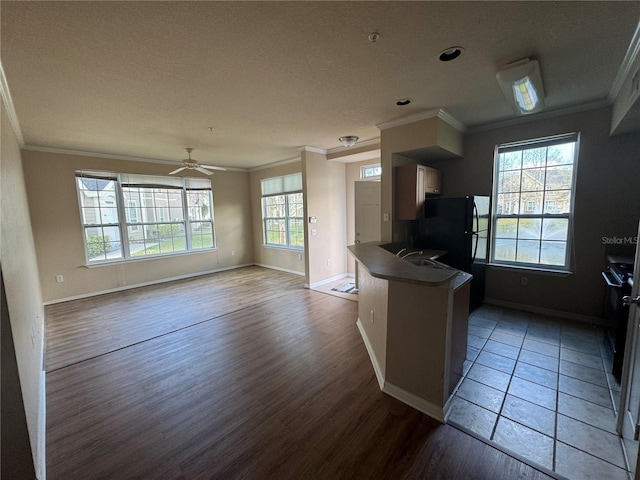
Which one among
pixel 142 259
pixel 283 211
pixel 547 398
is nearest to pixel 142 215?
pixel 142 259

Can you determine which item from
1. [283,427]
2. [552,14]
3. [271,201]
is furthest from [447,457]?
[271,201]

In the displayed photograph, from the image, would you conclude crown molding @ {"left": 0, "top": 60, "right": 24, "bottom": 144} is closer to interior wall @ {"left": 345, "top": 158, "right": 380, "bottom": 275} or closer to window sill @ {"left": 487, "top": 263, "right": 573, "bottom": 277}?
interior wall @ {"left": 345, "top": 158, "right": 380, "bottom": 275}

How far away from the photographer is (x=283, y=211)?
6.43 metres

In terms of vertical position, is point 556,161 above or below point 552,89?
below

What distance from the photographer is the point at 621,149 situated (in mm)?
2912

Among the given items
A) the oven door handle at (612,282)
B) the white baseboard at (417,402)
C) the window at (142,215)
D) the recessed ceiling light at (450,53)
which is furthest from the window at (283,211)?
the oven door handle at (612,282)

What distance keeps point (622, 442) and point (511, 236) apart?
271 centimetres

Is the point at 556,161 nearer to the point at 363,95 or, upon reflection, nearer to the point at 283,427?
the point at 363,95

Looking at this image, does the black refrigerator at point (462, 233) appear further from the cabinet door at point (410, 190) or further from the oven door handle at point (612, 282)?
the oven door handle at point (612, 282)

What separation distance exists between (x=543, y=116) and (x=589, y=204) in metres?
1.22

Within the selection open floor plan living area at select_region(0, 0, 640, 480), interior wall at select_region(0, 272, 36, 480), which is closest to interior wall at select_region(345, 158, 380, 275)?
open floor plan living area at select_region(0, 0, 640, 480)

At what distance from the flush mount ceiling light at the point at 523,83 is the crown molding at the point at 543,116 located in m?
0.96

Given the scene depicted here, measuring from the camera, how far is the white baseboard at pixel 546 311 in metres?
3.18

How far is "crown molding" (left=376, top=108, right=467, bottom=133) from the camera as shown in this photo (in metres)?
3.07
